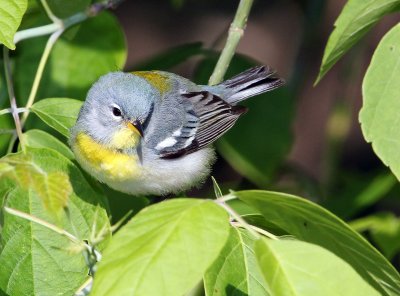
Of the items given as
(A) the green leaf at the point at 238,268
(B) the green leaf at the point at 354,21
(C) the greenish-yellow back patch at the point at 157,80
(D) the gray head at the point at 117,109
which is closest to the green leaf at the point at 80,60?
(D) the gray head at the point at 117,109

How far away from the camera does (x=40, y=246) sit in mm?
2465

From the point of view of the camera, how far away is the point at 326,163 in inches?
199

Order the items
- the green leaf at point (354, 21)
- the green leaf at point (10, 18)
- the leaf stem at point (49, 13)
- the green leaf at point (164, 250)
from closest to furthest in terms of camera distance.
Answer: the green leaf at point (164, 250) < the green leaf at point (10, 18) < the green leaf at point (354, 21) < the leaf stem at point (49, 13)

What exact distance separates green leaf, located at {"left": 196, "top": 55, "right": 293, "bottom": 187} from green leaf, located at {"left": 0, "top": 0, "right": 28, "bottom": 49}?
181cm

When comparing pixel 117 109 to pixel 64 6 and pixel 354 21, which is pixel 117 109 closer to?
pixel 64 6

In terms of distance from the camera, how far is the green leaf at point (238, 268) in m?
2.20

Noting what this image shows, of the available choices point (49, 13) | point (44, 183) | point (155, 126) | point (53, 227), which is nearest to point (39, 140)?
point (49, 13)

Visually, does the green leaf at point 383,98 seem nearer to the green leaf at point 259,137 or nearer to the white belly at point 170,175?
the white belly at point 170,175

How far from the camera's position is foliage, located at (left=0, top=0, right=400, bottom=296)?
1.82m

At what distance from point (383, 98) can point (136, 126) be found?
141 centimetres

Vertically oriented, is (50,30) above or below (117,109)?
above

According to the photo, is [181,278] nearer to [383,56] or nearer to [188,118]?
[383,56]

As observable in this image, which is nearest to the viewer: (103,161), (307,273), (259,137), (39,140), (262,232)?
(307,273)

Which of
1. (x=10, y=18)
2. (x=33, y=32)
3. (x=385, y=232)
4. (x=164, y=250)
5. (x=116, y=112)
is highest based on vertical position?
(x=10, y=18)
